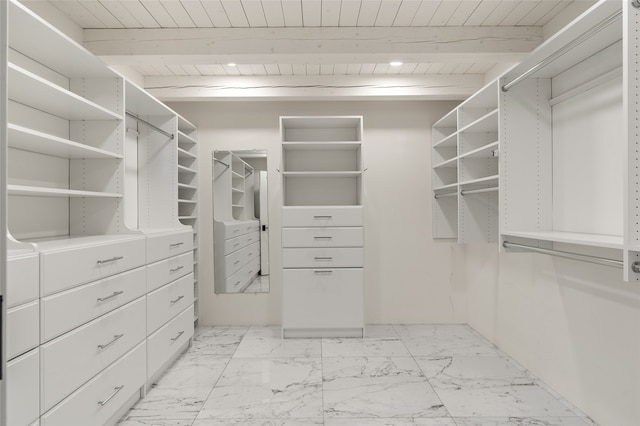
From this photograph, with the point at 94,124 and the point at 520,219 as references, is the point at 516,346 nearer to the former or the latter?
the point at 520,219

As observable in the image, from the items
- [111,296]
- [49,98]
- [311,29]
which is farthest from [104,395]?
[311,29]

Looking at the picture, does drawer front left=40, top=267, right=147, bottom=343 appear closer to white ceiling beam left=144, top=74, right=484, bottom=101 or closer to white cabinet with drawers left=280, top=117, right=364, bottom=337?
white cabinet with drawers left=280, top=117, right=364, bottom=337

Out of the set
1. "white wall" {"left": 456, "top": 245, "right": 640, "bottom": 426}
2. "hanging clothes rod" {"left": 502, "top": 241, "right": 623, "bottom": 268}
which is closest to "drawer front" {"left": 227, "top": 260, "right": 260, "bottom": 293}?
"white wall" {"left": 456, "top": 245, "right": 640, "bottom": 426}

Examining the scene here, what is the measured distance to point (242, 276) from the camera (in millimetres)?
3832

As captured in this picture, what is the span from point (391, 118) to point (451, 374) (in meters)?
2.44

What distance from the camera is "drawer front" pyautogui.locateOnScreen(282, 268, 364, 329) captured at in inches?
131

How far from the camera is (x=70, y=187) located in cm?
233

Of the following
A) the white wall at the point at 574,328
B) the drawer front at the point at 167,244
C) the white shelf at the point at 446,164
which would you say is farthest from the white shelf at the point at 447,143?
the drawer front at the point at 167,244

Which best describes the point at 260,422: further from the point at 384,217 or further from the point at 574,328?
the point at 384,217

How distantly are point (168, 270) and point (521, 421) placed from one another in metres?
2.34

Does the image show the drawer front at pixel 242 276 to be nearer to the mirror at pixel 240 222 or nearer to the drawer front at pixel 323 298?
the mirror at pixel 240 222

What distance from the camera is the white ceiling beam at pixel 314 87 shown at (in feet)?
11.4

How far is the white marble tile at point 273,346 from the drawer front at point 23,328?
5.81 feet

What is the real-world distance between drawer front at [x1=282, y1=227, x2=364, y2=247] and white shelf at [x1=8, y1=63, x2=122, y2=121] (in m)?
1.69
